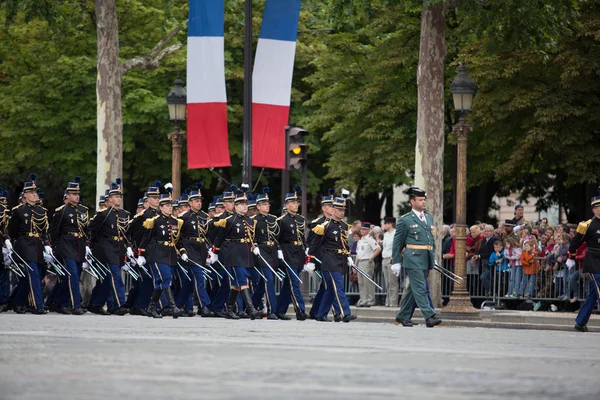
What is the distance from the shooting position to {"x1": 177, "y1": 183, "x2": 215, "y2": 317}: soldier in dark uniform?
925 inches

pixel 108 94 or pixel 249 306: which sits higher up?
pixel 108 94

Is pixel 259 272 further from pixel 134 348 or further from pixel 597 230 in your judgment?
pixel 134 348

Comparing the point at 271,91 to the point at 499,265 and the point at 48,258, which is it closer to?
the point at 499,265

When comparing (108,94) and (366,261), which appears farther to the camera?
(108,94)

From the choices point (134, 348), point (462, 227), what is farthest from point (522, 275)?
point (134, 348)

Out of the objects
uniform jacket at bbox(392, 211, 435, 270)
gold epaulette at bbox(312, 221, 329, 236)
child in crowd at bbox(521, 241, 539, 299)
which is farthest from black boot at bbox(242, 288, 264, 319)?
child in crowd at bbox(521, 241, 539, 299)

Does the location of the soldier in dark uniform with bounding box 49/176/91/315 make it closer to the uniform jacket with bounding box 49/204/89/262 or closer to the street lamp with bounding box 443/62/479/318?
the uniform jacket with bounding box 49/204/89/262

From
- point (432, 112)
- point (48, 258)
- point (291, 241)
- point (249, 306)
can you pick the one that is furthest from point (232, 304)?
point (432, 112)

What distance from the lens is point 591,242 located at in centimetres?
2044

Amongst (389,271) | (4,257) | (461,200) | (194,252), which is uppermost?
(461,200)

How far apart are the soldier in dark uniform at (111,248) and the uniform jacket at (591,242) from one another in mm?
7429

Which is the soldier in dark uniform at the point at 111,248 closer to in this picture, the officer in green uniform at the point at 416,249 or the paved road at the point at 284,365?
the officer in green uniform at the point at 416,249

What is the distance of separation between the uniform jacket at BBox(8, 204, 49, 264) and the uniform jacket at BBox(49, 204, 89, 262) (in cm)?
24

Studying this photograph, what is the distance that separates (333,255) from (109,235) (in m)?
3.93
